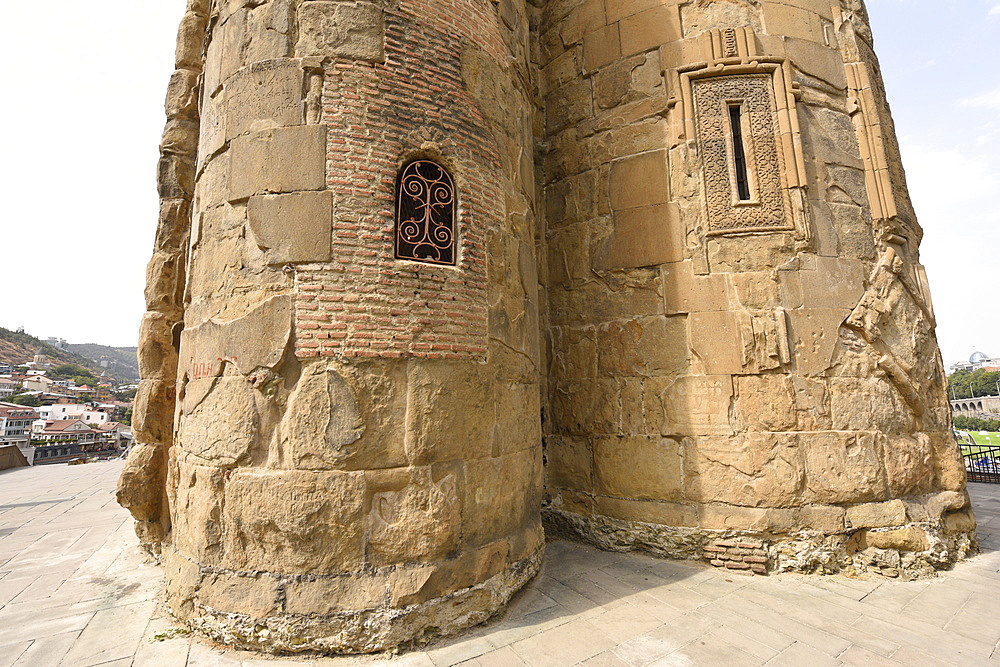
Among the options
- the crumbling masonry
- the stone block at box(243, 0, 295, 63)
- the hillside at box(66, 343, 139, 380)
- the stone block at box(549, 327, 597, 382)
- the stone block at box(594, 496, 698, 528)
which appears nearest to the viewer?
the crumbling masonry

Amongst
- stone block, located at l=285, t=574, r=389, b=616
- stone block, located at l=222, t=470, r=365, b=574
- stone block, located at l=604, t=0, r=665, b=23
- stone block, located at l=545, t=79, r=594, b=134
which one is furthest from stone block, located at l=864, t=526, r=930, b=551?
stone block, located at l=604, t=0, r=665, b=23

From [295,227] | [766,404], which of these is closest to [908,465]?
[766,404]

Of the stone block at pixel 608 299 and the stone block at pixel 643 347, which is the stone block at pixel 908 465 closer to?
the stone block at pixel 643 347

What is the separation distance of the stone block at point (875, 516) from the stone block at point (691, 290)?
218 centimetres

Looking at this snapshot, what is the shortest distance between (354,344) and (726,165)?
4.20 m

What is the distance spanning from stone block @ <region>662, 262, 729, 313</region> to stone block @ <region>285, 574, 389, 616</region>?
145 inches

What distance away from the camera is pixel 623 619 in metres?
3.41

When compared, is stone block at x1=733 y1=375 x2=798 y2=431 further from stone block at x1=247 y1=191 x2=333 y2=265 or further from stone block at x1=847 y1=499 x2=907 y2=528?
stone block at x1=247 y1=191 x2=333 y2=265

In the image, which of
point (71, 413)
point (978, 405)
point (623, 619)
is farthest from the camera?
point (978, 405)

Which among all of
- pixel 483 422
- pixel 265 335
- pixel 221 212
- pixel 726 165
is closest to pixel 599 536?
pixel 483 422

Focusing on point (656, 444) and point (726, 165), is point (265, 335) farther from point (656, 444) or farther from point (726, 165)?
point (726, 165)

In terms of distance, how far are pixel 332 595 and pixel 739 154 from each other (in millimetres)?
5479

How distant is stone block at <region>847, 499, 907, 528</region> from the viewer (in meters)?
4.33

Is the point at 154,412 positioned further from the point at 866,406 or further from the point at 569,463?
the point at 866,406
